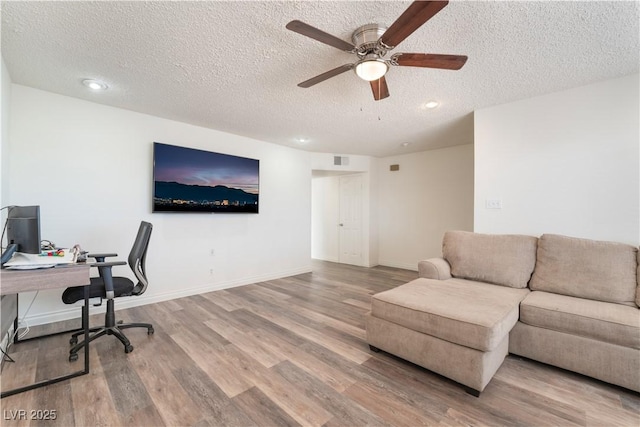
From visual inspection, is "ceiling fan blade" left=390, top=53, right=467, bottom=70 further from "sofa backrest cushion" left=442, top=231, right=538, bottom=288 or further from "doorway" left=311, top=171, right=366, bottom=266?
"doorway" left=311, top=171, right=366, bottom=266

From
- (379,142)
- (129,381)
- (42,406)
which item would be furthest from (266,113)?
(42,406)

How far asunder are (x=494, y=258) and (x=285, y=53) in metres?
2.78

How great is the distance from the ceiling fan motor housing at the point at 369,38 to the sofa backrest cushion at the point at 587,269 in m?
2.39

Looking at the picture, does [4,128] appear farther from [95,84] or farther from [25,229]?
[25,229]

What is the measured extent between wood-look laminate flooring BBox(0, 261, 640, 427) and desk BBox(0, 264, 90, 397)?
56 millimetres

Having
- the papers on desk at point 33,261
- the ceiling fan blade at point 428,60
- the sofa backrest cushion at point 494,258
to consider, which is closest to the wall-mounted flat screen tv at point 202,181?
the papers on desk at point 33,261

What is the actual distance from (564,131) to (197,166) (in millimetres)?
4351

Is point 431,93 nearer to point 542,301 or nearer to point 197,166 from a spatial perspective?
point 542,301

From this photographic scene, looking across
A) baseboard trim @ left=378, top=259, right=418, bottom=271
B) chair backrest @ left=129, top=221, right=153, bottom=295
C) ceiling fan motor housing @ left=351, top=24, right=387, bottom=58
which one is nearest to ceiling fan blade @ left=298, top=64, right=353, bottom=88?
ceiling fan motor housing @ left=351, top=24, right=387, bottom=58

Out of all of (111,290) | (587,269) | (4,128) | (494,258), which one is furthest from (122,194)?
(587,269)

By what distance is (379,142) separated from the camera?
15.6ft

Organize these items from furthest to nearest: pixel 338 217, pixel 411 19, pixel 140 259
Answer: pixel 338 217
pixel 140 259
pixel 411 19

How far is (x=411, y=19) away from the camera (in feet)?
4.64

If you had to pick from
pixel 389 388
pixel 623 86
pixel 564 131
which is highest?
pixel 623 86
